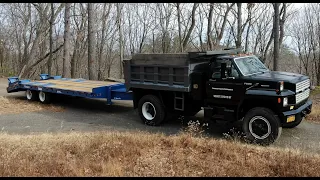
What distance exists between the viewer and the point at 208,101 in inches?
333

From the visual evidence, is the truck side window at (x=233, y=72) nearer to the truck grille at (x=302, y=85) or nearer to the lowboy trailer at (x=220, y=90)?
the lowboy trailer at (x=220, y=90)

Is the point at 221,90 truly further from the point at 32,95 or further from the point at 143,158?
the point at 32,95

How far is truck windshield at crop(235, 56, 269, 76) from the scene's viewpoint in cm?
800

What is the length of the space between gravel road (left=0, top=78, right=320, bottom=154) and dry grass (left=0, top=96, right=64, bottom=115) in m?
0.58

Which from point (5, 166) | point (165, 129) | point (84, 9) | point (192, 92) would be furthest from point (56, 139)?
point (84, 9)

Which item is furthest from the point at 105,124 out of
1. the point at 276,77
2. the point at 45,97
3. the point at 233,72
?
the point at 276,77

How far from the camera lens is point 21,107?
12.5m

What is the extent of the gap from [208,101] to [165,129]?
1.60m

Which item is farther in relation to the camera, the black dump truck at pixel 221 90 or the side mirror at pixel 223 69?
the side mirror at pixel 223 69

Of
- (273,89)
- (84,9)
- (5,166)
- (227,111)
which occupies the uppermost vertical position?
(84,9)

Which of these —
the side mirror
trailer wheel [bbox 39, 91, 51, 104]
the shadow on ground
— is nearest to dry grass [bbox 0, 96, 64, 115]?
→ trailer wheel [bbox 39, 91, 51, 104]

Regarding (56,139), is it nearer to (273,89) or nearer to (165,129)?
(165,129)

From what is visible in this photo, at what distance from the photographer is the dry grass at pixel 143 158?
5.18 meters

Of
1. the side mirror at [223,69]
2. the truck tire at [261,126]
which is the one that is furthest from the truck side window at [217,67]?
the truck tire at [261,126]
